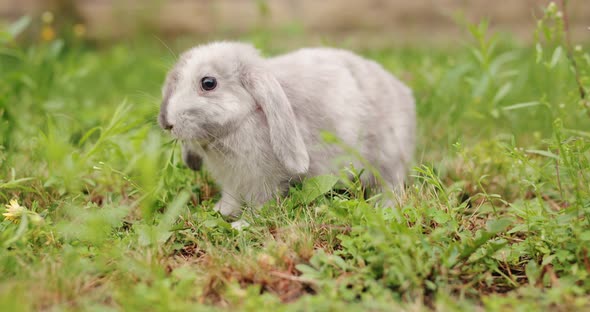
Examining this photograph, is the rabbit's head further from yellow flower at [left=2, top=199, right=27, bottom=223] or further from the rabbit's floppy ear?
yellow flower at [left=2, top=199, right=27, bottom=223]

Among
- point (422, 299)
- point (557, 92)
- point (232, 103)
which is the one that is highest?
point (232, 103)

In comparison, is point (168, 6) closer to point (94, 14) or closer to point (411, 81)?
point (94, 14)

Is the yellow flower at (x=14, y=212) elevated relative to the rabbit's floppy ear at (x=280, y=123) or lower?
lower

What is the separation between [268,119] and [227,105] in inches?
7.9

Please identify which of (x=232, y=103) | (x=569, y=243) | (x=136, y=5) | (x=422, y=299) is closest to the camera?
(x=422, y=299)

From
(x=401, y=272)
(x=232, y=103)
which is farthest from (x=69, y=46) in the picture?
(x=401, y=272)

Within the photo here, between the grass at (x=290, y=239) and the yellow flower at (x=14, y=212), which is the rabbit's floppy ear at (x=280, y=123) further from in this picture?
the yellow flower at (x=14, y=212)

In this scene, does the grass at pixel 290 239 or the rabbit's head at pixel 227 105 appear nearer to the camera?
the grass at pixel 290 239

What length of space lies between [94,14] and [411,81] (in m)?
4.08

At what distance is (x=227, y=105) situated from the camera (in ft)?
8.04

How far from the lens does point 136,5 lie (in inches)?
244

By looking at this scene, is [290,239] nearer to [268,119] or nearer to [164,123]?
[268,119]

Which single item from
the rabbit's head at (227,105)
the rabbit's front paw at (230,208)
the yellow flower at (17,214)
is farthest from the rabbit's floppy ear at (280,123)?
the yellow flower at (17,214)

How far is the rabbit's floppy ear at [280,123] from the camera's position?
2.43 meters
